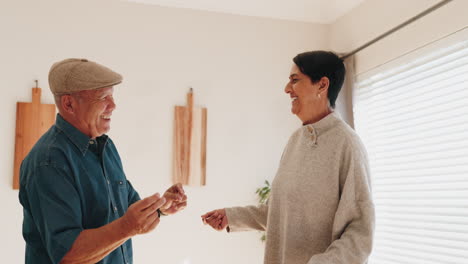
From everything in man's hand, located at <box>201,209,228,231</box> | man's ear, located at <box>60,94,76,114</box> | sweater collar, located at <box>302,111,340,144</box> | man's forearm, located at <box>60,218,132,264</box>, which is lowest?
man's hand, located at <box>201,209,228,231</box>

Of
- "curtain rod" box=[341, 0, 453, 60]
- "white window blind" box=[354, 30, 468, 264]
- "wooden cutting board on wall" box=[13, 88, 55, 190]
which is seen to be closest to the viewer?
"white window blind" box=[354, 30, 468, 264]

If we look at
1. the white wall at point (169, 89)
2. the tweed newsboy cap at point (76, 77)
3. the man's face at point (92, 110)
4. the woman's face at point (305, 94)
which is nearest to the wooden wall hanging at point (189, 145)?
the white wall at point (169, 89)

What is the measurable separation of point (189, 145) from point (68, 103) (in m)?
1.93

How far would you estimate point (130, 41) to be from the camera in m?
3.49

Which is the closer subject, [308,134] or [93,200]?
[93,200]

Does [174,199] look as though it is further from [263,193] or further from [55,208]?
[263,193]

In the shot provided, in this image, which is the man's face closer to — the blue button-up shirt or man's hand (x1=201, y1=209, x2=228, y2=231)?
the blue button-up shirt

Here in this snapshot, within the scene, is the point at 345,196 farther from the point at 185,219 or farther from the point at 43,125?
the point at 43,125

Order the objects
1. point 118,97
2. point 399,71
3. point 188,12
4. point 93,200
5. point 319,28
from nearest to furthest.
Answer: point 93,200 < point 399,71 < point 118,97 < point 188,12 < point 319,28

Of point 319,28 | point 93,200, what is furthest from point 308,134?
point 319,28

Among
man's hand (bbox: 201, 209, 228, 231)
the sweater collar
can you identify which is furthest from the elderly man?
the sweater collar

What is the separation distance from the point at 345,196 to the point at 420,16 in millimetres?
1725

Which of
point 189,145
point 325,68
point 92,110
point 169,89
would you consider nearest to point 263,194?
point 189,145

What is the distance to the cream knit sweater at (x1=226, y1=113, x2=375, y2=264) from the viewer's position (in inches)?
61.6
